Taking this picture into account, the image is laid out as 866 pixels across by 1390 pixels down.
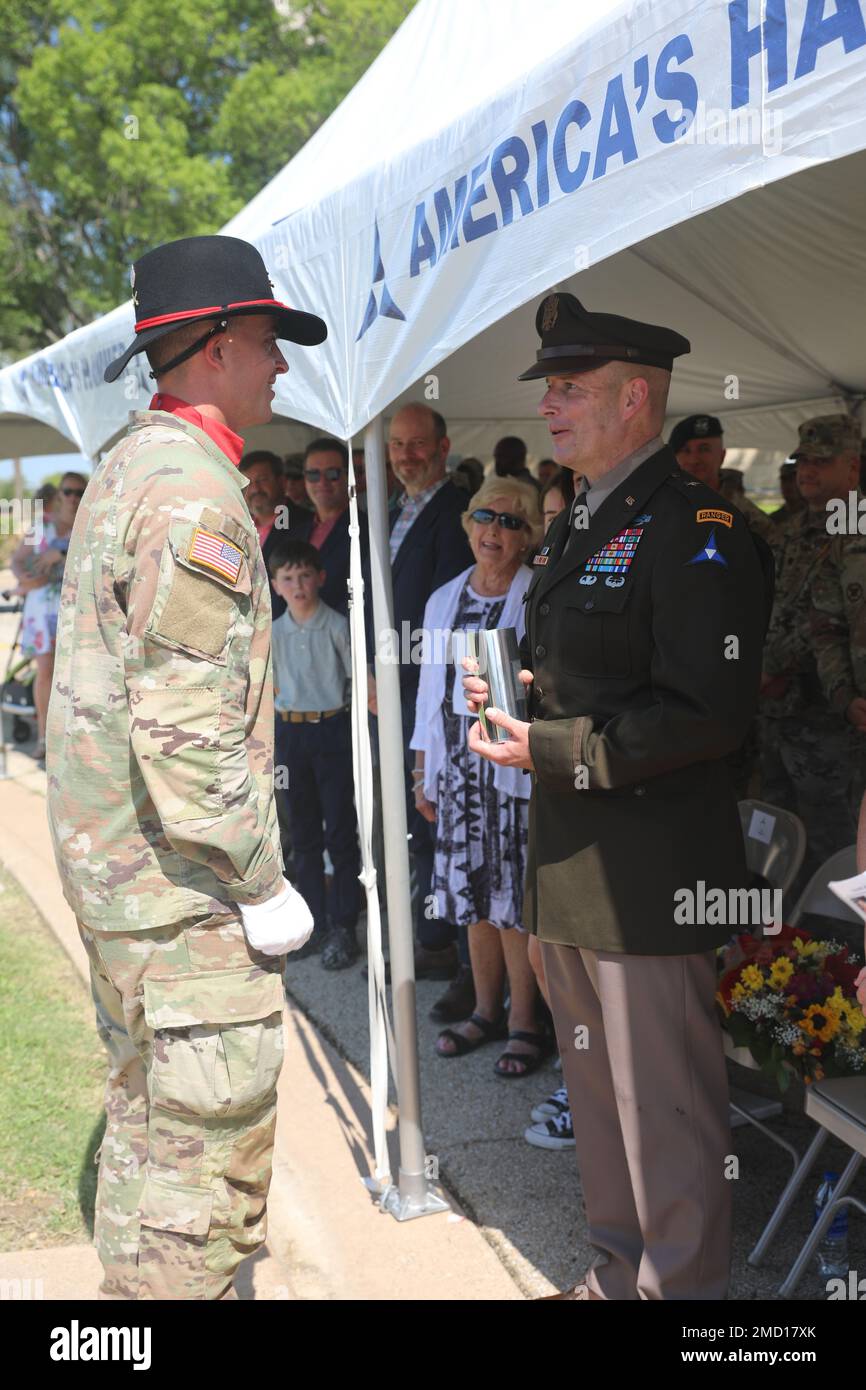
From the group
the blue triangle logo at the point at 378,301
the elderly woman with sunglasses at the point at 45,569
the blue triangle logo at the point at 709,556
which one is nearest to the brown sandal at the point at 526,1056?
the blue triangle logo at the point at 709,556

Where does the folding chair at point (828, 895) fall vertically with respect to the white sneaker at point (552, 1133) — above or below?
above

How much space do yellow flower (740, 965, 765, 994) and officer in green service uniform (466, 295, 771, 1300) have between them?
347mm

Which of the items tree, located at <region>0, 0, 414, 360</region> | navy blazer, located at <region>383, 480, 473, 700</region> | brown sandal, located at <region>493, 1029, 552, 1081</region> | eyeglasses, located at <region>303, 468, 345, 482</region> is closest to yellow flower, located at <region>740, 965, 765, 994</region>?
brown sandal, located at <region>493, 1029, 552, 1081</region>

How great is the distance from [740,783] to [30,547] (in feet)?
20.5

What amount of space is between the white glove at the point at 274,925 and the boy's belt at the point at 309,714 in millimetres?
2895

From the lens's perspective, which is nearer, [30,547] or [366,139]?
[366,139]

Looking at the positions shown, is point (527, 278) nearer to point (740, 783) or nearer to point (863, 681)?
point (863, 681)

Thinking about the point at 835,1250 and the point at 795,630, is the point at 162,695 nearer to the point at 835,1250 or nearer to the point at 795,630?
the point at 835,1250

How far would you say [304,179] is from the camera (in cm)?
381

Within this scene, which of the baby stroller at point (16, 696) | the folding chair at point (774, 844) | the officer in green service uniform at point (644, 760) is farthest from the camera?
the baby stroller at point (16, 696)

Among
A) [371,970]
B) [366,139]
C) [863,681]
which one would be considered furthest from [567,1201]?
[366,139]

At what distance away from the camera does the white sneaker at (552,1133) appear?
134 inches

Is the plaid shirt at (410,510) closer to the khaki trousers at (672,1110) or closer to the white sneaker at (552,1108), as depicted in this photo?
the white sneaker at (552,1108)

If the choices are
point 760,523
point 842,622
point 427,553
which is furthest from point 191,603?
point 760,523
